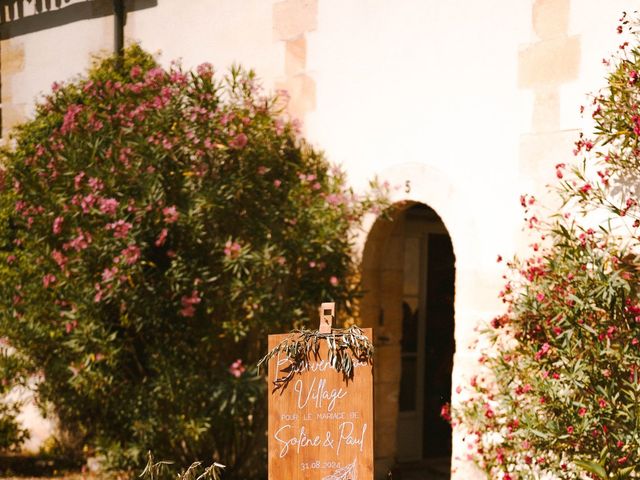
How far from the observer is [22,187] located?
6.30 m

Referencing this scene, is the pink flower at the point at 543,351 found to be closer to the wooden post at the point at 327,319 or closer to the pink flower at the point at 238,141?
the wooden post at the point at 327,319

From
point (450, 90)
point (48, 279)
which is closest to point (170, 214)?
point (48, 279)

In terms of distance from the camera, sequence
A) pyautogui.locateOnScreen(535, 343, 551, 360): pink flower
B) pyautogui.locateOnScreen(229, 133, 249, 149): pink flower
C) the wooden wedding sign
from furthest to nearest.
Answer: pyautogui.locateOnScreen(229, 133, 249, 149): pink flower, pyautogui.locateOnScreen(535, 343, 551, 360): pink flower, the wooden wedding sign

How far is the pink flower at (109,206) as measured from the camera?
5.58 meters

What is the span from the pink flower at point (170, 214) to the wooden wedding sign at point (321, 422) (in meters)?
2.29

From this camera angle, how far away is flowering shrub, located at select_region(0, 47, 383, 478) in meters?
5.78

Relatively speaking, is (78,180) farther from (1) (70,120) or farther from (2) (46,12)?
(2) (46,12)

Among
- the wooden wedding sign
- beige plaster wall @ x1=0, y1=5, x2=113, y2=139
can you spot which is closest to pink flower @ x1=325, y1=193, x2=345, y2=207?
the wooden wedding sign

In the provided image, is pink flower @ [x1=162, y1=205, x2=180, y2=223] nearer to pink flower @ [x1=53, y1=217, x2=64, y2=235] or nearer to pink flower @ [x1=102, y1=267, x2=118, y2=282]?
pink flower @ [x1=102, y1=267, x2=118, y2=282]

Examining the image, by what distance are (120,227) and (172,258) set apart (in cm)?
54

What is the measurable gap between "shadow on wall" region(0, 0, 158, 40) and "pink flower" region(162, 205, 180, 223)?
2.67 m

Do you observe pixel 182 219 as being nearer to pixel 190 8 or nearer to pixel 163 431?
pixel 163 431

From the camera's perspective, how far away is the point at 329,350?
3.56 m

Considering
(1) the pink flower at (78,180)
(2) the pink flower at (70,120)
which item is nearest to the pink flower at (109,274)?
(1) the pink flower at (78,180)
